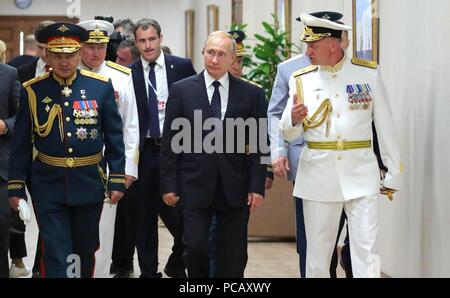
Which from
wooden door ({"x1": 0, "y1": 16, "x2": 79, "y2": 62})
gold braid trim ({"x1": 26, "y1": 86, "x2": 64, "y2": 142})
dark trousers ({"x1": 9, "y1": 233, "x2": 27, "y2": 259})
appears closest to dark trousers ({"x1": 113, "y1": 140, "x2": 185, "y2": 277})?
dark trousers ({"x1": 9, "y1": 233, "x2": 27, "y2": 259})

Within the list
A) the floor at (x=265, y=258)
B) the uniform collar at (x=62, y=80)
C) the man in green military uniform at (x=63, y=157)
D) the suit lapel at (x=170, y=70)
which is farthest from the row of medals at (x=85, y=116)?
the floor at (x=265, y=258)

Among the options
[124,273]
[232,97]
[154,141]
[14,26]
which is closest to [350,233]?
[232,97]

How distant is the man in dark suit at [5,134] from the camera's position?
6.17 m

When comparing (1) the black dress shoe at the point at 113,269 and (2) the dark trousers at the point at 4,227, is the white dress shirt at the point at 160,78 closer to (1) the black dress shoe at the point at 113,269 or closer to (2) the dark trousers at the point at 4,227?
(1) the black dress shoe at the point at 113,269

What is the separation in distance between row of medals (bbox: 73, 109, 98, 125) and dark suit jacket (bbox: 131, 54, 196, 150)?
1588mm

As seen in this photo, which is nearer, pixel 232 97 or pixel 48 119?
pixel 48 119

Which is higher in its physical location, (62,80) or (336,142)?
(62,80)

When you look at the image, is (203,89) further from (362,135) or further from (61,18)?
(61,18)

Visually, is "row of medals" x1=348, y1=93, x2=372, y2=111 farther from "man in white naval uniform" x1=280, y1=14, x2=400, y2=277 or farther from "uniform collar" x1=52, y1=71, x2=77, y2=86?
"uniform collar" x1=52, y1=71, x2=77, y2=86

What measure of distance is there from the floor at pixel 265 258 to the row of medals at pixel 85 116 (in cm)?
248

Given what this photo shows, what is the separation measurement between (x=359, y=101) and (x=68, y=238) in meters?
1.82

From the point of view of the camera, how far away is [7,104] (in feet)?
20.9

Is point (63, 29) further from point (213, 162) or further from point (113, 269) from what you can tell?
point (113, 269)

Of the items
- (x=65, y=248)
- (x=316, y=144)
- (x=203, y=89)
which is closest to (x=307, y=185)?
(x=316, y=144)
